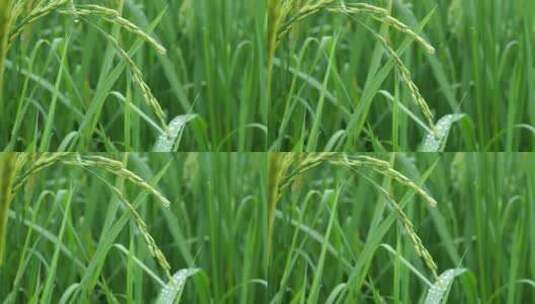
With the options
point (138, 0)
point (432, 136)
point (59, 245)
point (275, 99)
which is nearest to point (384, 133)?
point (432, 136)

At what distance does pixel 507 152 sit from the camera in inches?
74.7

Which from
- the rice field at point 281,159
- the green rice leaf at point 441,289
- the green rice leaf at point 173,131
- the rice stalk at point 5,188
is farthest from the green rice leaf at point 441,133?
the rice stalk at point 5,188

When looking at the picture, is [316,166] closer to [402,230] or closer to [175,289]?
[402,230]

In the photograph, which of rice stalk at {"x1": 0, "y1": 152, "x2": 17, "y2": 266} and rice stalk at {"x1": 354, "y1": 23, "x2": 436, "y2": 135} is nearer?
rice stalk at {"x1": 354, "y1": 23, "x2": 436, "y2": 135}

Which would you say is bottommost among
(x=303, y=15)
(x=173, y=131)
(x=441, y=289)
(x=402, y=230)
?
(x=441, y=289)

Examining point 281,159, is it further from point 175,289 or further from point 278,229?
point 175,289

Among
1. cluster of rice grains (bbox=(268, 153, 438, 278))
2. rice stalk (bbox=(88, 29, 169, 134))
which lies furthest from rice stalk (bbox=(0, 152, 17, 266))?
cluster of rice grains (bbox=(268, 153, 438, 278))

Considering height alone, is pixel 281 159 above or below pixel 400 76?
below

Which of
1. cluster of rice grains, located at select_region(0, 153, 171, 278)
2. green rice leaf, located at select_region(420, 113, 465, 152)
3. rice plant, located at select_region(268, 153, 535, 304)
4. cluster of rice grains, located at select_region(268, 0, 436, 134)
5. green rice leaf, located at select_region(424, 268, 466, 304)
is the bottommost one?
green rice leaf, located at select_region(424, 268, 466, 304)

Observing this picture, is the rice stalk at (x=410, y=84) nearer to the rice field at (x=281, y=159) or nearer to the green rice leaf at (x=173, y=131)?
the rice field at (x=281, y=159)

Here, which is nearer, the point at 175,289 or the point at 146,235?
the point at 146,235

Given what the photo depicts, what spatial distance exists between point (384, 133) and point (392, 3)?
260mm

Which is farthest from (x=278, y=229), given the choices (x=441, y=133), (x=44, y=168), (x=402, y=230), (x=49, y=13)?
(x=49, y=13)

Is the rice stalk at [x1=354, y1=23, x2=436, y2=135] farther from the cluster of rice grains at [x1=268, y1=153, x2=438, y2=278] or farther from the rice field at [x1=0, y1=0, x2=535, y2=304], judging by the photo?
the cluster of rice grains at [x1=268, y1=153, x2=438, y2=278]
